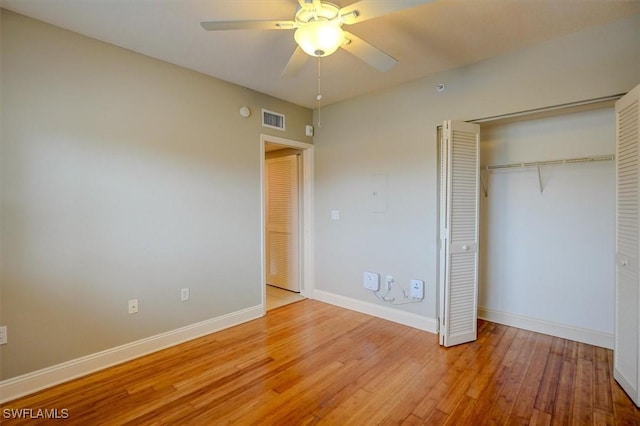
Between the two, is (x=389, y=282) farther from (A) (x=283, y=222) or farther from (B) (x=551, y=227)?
(A) (x=283, y=222)

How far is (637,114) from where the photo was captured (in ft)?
6.40

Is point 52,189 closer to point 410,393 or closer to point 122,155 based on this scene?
point 122,155

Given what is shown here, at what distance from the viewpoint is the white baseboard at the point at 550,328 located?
2.73 m

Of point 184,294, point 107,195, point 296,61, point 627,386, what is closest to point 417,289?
point 627,386

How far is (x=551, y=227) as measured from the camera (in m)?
3.00

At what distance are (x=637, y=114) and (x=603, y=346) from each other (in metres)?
2.04

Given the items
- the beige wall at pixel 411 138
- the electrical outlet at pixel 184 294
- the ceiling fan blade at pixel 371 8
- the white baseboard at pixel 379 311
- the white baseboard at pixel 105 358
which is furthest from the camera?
the white baseboard at pixel 379 311

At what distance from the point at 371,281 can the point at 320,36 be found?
106 inches

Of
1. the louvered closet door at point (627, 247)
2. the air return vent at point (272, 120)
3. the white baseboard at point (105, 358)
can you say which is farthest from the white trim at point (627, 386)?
the air return vent at point (272, 120)

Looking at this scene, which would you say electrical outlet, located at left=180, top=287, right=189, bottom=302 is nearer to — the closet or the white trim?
the closet

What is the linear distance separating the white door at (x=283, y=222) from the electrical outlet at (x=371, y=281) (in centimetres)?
119

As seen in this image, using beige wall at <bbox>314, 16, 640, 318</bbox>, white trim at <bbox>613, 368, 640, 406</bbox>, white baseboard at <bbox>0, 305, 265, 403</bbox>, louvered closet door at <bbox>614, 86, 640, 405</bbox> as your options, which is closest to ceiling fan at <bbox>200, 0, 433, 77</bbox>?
beige wall at <bbox>314, 16, 640, 318</bbox>

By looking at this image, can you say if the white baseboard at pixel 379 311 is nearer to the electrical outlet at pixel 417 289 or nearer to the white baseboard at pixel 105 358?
the electrical outlet at pixel 417 289

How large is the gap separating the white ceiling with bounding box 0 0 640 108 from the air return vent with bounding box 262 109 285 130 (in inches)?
22.7
